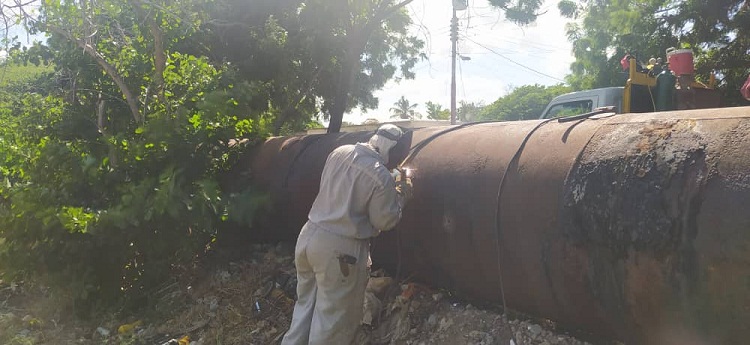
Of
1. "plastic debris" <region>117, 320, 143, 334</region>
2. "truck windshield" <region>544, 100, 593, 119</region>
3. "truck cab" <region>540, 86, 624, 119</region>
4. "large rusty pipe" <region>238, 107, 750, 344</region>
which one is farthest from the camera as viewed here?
"truck windshield" <region>544, 100, 593, 119</region>

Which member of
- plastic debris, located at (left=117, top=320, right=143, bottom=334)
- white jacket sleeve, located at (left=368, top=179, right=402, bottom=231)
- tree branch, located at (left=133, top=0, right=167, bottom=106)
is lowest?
plastic debris, located at (left=117, top=320, right=143, bottom=334)

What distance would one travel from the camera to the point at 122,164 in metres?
5.70

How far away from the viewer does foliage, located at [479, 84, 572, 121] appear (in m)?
43.7

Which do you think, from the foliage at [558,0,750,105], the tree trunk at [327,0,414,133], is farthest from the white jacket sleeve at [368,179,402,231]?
the foliage at [558,0,750,105]

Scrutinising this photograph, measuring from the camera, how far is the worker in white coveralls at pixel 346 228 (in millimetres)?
3730

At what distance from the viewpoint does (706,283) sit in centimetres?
256

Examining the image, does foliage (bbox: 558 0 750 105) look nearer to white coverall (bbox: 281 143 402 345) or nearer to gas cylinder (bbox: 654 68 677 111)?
gas cylinder (bbox: 654 68 677 111)

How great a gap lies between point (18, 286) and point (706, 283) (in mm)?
6627

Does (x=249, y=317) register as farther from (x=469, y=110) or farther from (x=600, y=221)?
(x=469, y=110)

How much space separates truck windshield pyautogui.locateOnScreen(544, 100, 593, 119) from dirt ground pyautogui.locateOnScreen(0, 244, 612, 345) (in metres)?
3.87

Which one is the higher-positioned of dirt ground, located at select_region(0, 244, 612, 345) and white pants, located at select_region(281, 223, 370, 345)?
white pants, located at select_region(281, 223, 370, 345)

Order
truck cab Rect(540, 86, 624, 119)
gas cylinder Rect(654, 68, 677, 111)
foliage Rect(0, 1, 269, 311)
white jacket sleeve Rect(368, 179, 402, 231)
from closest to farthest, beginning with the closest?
white jacket sleeve Rect(368, 179, 402, 231) < foliage Rect(0, 1, 269, 311) < gas cylinder Rect(654, 68, 677, 111) < truck cab Rect(540, 86, 624, 119)

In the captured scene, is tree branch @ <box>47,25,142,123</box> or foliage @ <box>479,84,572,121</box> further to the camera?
foliage @ <box>479,84,572,121</box>

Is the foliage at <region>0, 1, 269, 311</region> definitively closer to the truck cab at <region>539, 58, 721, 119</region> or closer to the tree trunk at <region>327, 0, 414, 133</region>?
the tree trunk at <region>327, 0, 414, 133</region>
